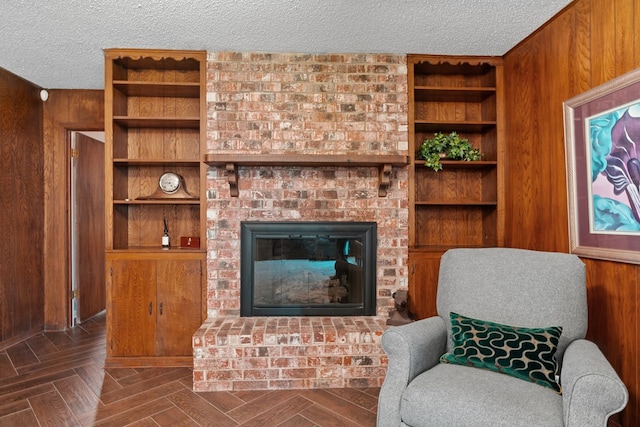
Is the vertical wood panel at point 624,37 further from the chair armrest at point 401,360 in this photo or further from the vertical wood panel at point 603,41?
Answer: the chair armrest at point 401,360

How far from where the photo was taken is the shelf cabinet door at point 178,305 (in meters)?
2.70

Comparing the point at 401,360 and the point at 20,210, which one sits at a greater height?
the point at 20,210

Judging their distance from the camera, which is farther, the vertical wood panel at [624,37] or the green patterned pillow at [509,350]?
the vertical wood panel at [624,37]

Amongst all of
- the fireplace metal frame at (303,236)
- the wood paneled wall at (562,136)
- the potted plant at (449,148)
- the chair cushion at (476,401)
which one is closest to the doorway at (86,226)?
the fireplace metal frame at (303,236)

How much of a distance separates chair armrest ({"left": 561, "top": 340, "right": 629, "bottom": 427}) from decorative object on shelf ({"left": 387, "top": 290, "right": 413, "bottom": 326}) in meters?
1.30

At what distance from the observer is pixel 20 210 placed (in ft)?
10.6

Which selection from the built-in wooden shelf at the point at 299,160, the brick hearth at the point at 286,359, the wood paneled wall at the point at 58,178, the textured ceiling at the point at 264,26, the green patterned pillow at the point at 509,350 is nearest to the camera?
the green patterned pillow at the point at 509,350

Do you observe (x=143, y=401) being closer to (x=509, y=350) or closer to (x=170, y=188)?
(x=170, y=188)

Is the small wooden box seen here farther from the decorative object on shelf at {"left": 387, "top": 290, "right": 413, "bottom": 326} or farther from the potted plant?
the potted plant

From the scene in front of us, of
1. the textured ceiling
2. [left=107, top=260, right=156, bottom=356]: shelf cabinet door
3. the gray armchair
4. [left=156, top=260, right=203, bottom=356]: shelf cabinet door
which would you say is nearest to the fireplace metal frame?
[left=156, top=260, right=203, bottom=356]: shelf cabinet door

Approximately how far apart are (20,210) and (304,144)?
274 centimetres

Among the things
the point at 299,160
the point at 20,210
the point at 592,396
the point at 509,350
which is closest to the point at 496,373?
the point at 509,350

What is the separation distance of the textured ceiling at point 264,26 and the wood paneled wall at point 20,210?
510 mm

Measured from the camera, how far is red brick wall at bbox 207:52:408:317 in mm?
2744
